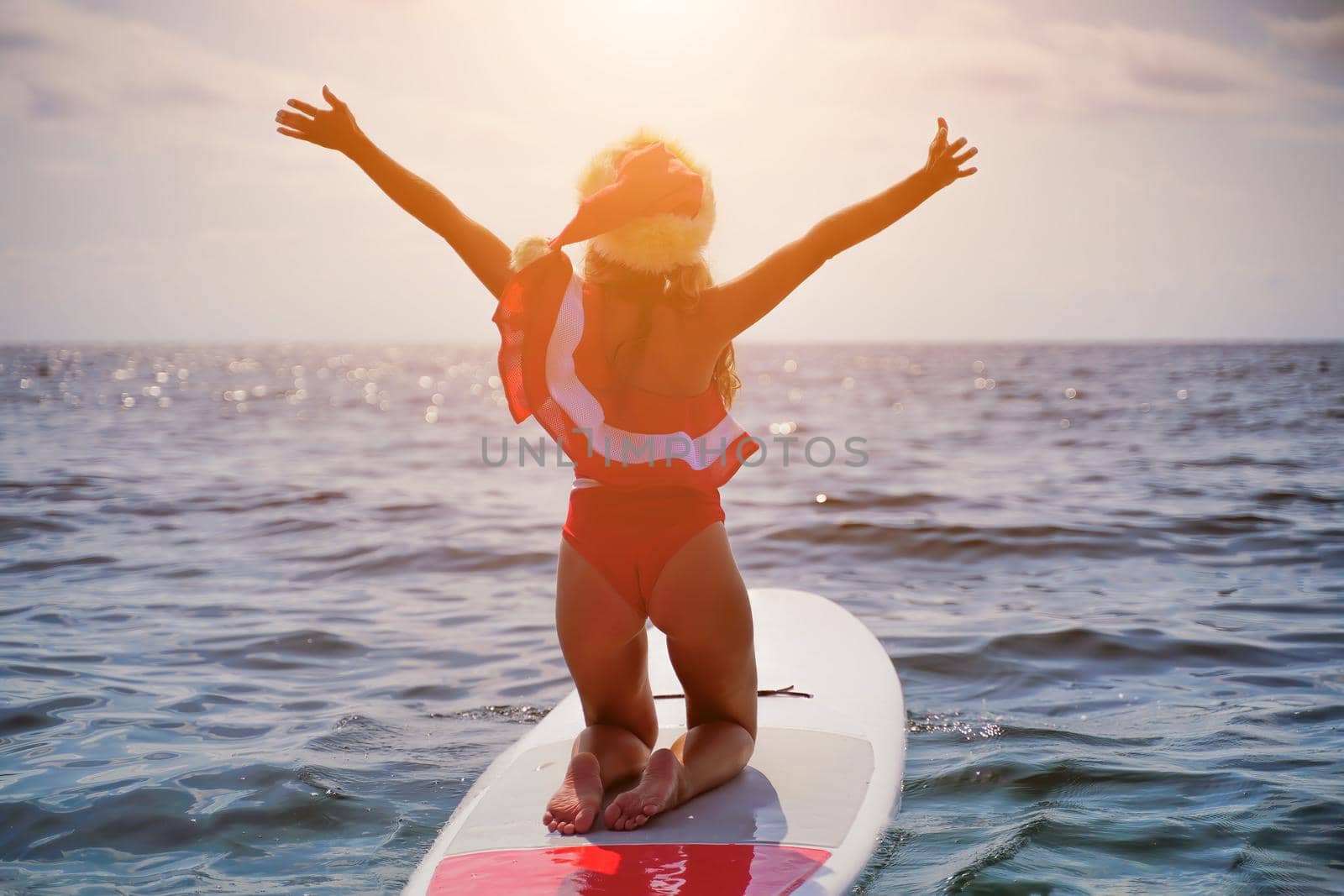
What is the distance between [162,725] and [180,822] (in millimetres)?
1174

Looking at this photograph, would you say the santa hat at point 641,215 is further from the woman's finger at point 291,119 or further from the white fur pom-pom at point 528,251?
the woman's finger at point 291,119

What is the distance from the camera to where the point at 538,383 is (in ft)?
9.32

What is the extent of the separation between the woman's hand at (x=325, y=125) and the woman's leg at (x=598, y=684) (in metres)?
1.27

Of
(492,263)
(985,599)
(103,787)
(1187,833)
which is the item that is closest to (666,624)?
(492,263)

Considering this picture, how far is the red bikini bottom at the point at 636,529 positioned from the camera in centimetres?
288

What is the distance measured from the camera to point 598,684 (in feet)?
10.1

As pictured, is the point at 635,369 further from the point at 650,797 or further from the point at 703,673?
the point at 650,797

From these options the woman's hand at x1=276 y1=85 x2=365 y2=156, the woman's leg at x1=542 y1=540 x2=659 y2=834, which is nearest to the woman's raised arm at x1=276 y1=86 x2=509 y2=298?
the woman's hand at x1=276 y1=85 x2=365 y2=156

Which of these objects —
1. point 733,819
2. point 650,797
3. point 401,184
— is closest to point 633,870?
point 650,797

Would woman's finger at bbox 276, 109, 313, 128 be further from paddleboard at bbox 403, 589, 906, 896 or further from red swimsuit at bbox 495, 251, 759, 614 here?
paddleboard at bbox 403, 589, 906, 896

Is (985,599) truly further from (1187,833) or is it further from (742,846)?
(742,846)

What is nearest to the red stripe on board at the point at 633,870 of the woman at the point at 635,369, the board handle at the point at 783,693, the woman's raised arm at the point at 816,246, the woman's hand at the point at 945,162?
the woman at the point at 635,369

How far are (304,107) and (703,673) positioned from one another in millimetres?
1955

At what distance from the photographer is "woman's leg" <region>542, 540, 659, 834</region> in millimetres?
2922
